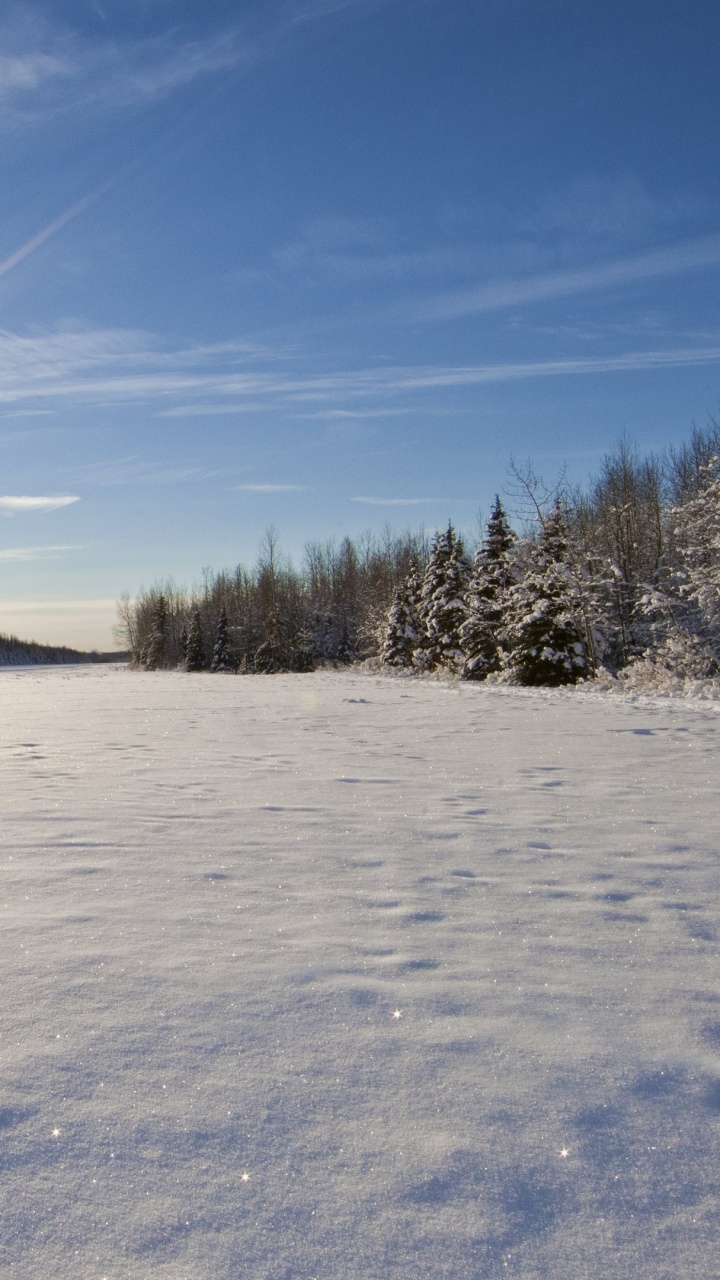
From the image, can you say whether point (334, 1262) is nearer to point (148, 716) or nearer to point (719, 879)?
point (719, 879)

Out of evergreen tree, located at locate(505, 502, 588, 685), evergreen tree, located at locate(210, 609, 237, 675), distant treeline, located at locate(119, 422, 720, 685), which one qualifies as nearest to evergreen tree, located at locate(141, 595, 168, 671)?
distant treeline, located at locate(119, 422, 720, 685)

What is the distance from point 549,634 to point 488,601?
6.30m

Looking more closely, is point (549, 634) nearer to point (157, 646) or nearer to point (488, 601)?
point (488, 601)

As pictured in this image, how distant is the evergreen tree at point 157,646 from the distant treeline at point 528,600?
5.1 inches

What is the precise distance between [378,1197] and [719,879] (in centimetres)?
290

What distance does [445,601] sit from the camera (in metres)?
31.7

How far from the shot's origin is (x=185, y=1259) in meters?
1.67

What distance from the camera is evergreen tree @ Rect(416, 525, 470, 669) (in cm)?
3169

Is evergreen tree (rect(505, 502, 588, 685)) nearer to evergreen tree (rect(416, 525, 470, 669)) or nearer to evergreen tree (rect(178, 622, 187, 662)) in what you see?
Result: evergreen tree (rect(416, 525, 470, 669))

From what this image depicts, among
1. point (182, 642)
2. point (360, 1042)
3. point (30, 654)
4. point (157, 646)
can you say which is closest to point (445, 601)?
point (360, 1042)

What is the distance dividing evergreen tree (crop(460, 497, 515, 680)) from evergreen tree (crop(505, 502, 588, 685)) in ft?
12.1

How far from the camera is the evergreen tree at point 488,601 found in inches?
1051

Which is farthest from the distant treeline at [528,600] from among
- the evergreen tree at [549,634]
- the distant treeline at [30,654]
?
the distant treeline at [30,654]

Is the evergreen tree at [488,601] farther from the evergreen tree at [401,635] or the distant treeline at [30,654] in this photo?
the distant treeline at [30,654]
